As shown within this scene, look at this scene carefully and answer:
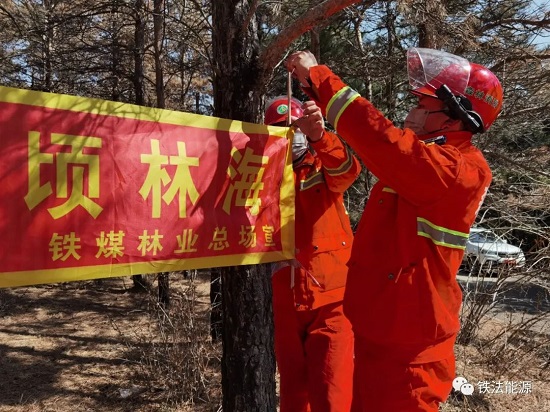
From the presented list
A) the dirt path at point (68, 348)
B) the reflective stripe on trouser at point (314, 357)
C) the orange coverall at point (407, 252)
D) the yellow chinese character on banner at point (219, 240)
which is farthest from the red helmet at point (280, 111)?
the dirt path at point (68, 348)

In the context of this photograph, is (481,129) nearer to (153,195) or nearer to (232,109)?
(232,109)

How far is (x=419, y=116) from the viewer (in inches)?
83.4

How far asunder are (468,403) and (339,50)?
16.2 ft

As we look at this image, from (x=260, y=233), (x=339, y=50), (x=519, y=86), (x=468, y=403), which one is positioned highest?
(x=339, y=50)

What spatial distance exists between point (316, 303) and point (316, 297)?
0.03m

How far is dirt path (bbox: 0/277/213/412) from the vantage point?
13.6 ft

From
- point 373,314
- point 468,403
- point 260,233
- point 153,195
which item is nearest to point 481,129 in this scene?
point 373,314

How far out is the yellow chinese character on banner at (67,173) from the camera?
173cm

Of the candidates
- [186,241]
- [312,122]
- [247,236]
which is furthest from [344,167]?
[186,241]

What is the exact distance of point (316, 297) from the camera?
2.71 m

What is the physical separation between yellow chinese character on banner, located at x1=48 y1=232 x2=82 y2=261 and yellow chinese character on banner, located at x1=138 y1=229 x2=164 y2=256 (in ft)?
0.84

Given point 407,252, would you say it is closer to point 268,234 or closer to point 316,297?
point 268,234

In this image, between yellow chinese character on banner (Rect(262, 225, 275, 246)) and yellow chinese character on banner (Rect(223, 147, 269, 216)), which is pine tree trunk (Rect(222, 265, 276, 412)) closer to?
yellow chinese character on banner (Rect(262, 225, 275, 246))

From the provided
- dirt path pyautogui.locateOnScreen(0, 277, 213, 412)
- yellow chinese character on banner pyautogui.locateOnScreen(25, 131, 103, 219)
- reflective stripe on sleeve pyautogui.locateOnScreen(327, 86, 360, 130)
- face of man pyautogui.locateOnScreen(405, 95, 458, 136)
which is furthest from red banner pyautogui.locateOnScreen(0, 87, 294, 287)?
dirt path pyautogui.locateOnScreen(0, 277, 213, 412)
